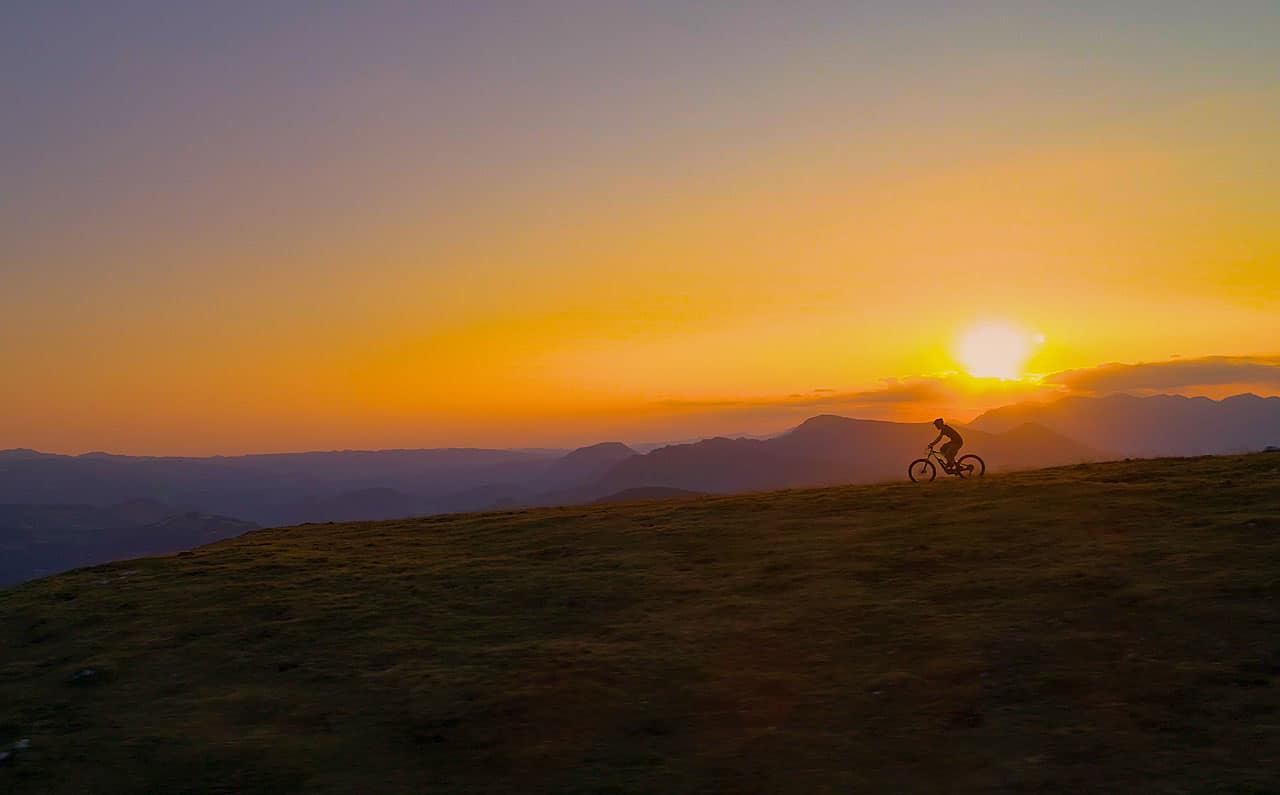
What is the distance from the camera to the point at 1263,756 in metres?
10.5

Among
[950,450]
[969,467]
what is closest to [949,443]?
[950,450]

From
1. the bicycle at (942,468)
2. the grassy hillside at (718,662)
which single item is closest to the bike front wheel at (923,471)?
the bicycle at (942,468)

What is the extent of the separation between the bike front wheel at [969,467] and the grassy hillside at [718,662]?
7786 millimetres

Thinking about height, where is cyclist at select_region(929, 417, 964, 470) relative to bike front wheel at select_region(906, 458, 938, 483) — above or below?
above

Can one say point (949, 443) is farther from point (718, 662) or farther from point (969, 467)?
point (718, 662)

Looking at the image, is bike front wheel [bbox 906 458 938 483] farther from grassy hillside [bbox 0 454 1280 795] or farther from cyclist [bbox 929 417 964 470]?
grassy hillside [bbox 0 454 1280 795]

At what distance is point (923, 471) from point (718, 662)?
Answer: 2334 centimetres

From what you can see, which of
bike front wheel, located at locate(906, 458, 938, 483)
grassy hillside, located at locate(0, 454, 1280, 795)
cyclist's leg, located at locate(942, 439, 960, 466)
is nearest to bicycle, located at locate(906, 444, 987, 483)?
bike front wheel, located at locate(906, 458, 938, 483)

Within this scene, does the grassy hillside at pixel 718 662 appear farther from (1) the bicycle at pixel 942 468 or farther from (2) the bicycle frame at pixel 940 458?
(1) the bicycle at pixel 942 468

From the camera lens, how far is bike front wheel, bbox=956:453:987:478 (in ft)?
113

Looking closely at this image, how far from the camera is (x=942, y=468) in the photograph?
34.4 metres

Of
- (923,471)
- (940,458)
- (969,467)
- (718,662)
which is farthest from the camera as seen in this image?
(923,471)

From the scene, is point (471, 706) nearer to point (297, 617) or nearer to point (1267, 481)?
point (297, 617)

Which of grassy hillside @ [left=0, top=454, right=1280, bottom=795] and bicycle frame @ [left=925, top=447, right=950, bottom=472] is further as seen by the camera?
bicycle frame @ [left=925, top=447, right=950, bottom=472]
